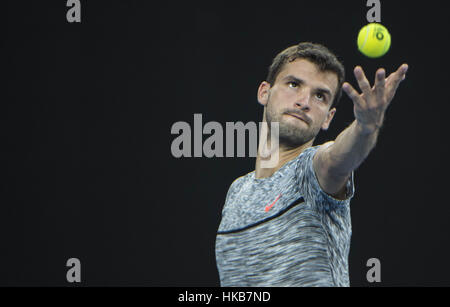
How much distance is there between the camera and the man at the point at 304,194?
125cm

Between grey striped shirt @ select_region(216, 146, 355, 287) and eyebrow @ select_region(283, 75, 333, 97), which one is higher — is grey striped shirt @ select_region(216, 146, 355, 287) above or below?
below

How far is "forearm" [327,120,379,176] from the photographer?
124 centimetres

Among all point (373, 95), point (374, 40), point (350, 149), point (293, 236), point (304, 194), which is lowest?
point (293, 236)

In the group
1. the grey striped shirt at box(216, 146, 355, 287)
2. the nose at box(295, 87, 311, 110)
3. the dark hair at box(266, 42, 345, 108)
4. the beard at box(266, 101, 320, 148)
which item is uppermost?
the dark hair at box(266, 42, 345, 108)

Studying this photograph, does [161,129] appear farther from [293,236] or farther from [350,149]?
Answer: [350,149]

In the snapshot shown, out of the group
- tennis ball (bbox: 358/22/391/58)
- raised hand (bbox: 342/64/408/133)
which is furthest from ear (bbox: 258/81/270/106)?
raised hand (bbox: 342/64/408/133)

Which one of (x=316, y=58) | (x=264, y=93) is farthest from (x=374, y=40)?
(x=264, y=93)

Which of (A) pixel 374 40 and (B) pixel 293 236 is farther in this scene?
(A) pixel 374 40

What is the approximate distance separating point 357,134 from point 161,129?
2.80 meters

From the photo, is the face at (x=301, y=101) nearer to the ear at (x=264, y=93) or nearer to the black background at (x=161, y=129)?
the ear at (x=264, y=93)

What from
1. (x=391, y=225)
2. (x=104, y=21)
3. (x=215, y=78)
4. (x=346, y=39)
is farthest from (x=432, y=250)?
(x=104, y=21)

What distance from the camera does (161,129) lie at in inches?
154

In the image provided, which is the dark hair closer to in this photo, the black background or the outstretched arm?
the outstretched arm

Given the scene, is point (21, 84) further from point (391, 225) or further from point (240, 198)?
point (391, 225)
